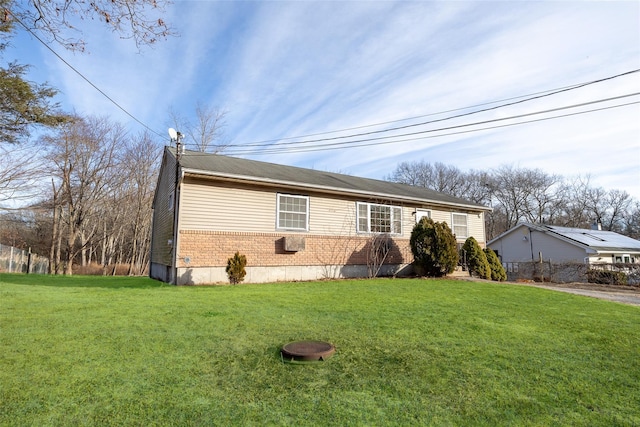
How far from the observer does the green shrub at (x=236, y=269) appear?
Answer: 10.2 m

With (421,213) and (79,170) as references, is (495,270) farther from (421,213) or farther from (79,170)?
(79,170)

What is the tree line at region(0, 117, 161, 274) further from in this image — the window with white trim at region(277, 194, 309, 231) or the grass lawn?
the grass lawn

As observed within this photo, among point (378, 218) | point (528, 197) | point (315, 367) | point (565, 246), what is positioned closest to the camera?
point (315, 367)

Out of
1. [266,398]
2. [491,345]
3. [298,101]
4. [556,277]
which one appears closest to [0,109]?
[298,101]

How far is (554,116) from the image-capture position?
1082 cm

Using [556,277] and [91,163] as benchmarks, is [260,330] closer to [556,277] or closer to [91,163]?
[556,277]

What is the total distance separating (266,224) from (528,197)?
42.3 meters

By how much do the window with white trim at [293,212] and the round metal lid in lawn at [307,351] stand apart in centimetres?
778

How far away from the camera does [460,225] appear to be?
16531mm

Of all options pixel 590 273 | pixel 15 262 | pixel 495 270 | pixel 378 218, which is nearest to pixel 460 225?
pixel 495 270

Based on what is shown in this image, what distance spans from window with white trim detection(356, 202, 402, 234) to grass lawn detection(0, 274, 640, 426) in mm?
7488

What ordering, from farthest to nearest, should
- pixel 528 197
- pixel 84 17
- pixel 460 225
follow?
1. pixel 528 197
2. pixel 460 225
3. pixel 84 17

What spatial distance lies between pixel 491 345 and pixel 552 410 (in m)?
1.55

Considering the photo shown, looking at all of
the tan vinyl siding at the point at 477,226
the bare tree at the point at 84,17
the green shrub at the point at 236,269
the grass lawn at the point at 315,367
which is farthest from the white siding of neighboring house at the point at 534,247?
the bare tree at the point at 84,17
